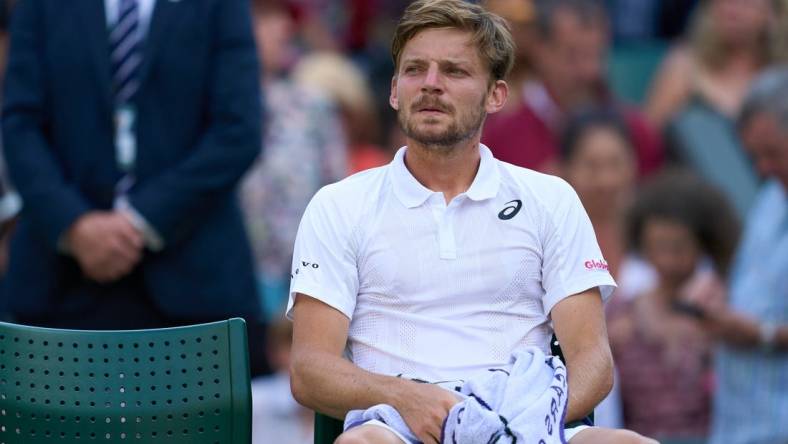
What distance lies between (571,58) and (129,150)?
3285 millimetres

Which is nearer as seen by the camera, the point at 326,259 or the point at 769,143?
the point at 326,259

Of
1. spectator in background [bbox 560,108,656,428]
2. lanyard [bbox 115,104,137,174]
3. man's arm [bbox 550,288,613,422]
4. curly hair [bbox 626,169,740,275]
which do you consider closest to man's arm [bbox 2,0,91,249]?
lanyard [bbox 115,104,137,174]

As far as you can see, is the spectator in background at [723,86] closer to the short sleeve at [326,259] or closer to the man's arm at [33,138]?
the man's arm at [33,138]

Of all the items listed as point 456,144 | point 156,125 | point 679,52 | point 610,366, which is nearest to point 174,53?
point 156,125

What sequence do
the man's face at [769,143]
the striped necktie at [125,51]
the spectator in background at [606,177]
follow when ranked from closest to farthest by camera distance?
1. the striped necktie at [125,51]
2. the man's face at [769,143]
3. the spectator in background at [606,177]

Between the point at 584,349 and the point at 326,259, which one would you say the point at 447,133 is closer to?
the point at 326,259

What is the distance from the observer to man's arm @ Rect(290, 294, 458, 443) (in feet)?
13.1

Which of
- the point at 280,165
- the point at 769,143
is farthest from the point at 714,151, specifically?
the point at 280,165

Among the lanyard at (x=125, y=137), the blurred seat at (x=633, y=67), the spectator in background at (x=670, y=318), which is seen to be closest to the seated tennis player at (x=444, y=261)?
the lanyard at (x=125, y=137)

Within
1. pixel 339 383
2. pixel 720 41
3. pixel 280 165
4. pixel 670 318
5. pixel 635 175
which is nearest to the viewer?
pixel 339 383

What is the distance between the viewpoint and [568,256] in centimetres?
434

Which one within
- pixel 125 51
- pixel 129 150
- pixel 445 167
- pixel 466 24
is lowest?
pixel 129 150

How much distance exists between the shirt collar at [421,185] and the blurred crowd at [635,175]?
4.21 feet

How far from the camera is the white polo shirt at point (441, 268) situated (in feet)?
14.0
